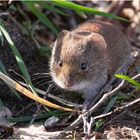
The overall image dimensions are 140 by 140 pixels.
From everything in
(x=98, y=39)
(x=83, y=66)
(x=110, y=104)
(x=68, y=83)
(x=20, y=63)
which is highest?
(x=98, y=39)

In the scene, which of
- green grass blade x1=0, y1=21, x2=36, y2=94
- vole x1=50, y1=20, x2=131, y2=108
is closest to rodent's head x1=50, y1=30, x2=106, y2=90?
vole x1=50, y1=20, x2=131, y2=108

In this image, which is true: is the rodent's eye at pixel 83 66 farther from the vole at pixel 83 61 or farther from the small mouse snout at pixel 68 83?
the small mouse snout at pixel 68 83

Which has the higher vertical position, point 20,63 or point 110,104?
point 20,63

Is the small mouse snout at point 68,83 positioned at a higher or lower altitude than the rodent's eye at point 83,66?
lower

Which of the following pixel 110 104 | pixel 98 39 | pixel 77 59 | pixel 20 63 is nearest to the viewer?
pixel 110 104

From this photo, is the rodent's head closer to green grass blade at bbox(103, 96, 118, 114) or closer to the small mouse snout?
the small mouse snout

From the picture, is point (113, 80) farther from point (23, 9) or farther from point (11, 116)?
point (23, 9)

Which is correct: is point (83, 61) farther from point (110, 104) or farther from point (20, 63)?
point (20, 63)

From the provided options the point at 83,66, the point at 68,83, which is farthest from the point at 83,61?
the point at 68,83

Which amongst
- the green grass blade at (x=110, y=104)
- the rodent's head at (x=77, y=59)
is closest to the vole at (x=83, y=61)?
the rodent's head at (x=77, y=59)

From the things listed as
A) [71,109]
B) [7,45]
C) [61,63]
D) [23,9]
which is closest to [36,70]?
[7,45]
